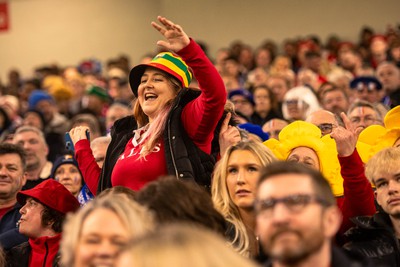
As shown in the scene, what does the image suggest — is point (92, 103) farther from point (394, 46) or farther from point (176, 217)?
point (176, 217)

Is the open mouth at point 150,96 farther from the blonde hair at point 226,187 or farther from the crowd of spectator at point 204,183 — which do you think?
the blonde hair at point 226,187

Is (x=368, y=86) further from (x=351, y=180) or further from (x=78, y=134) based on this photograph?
(x=351, y=180)

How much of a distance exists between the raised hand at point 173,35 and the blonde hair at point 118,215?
47.3 inches

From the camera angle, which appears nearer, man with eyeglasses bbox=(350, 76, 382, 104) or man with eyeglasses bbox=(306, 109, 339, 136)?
man with eyeglasses bbox=(306, 109, 339, 136)

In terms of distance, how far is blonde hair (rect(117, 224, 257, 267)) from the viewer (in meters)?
2.81

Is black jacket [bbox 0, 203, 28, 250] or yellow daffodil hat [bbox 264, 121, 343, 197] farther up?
yellow daffodil hat [bbox 264, 121, 343, 197]

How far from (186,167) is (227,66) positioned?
23.6ft

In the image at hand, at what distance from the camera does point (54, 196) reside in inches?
238

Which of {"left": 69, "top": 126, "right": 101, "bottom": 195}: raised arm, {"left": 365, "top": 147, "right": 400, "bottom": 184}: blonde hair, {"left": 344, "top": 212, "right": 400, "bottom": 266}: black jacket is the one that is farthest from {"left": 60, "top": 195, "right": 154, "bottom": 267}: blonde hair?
{"left": 69, "top": 126, "right": 101, "bottom": 195}: raised arm

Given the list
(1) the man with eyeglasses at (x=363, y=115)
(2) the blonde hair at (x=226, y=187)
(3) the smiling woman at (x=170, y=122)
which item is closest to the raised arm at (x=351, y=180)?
(2) the blonde hair at (x=226, y=187)

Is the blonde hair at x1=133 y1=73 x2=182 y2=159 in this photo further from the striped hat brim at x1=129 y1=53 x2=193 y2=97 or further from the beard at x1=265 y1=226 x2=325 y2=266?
the beard at x1=265 y1=226 x2=325 y2=266

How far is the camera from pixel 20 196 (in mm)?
6176

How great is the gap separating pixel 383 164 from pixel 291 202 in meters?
1.68

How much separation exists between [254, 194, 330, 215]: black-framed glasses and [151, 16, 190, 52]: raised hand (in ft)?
5.36
